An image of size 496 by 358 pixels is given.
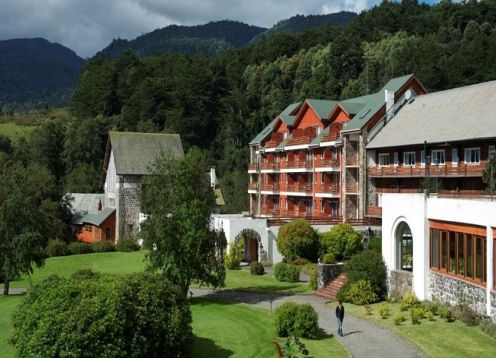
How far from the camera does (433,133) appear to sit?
42688mm

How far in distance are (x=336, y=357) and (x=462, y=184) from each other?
24989 millimetres

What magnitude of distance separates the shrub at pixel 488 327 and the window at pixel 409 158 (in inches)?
980

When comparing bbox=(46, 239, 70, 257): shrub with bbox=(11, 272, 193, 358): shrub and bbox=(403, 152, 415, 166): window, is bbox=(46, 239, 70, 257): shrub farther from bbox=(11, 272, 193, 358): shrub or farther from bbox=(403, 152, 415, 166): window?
→ bbox=(11, 272, 193, 358): shrub

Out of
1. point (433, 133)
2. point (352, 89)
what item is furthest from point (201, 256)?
point (352, 89)

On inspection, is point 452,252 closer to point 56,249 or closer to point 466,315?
point 466,315

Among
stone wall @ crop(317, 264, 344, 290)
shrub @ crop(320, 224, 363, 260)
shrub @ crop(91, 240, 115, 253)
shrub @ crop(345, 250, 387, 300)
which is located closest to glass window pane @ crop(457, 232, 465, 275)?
shrub @ crop(345, 250, 387, 300)

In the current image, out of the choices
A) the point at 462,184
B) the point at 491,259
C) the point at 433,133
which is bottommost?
the point at 491,259

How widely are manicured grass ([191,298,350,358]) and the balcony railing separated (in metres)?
17.7

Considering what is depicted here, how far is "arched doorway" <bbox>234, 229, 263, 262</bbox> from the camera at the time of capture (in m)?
44.8

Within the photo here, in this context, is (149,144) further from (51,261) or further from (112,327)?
(112,327)

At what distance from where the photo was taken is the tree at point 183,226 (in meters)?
31.3

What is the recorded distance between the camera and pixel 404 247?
2966 cm

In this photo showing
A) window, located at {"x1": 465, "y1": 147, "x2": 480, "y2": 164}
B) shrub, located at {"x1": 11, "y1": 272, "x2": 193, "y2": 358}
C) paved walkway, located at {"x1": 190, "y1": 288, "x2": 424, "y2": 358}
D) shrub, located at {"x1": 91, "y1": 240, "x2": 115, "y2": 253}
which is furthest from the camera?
shrub, located at {"x1": 91, "y1": 240, "x2": 115, "y2": 253}

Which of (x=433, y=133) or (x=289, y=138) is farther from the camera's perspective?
(x=289, y=138)
